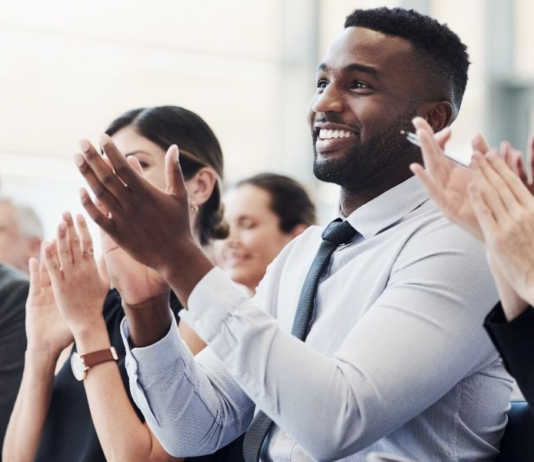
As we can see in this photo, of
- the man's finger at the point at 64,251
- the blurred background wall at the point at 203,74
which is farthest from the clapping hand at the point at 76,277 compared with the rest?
the blurred background wall at the point at 203,74

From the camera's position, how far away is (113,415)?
202 cm

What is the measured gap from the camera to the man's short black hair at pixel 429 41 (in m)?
1.77

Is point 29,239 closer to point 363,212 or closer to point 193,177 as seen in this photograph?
point 193,177

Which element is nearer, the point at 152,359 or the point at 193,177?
the point at 152,359

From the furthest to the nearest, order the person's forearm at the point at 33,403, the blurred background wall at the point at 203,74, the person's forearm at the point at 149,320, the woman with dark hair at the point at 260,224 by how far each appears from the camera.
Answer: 1. the blurred background wall at the point at 203,74
2. the woman with dark hair at the point at 260,224
3. the person's forearm at the point at 33,403
4. the person's forearm at the point at 149,320

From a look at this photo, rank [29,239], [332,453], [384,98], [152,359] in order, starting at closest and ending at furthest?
1. [332,453]
2. [152,359]
3. [384,98]
4. [29,239]

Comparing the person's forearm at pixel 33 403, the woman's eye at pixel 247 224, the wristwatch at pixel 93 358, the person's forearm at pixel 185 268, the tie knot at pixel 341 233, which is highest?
the person's forearm at pixel 185 268

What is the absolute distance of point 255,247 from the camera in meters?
3.12

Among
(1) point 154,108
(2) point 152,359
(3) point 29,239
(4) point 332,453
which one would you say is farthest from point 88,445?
(3) point 29,239

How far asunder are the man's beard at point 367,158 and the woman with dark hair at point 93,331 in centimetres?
43

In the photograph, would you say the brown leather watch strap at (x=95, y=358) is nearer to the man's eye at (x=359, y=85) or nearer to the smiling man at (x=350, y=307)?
the smiling man at (x=350, y=307)

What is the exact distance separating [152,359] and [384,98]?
1.97 ft

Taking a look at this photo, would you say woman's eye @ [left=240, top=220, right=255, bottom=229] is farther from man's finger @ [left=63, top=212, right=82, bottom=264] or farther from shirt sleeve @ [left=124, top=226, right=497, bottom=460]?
shirt sleeve @ [left=124, top=226, right=497, bottom=460]

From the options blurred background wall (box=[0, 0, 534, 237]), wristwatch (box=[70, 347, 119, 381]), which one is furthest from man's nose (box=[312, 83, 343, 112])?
blurred background wall (box=[0, 0, 534, 237])
